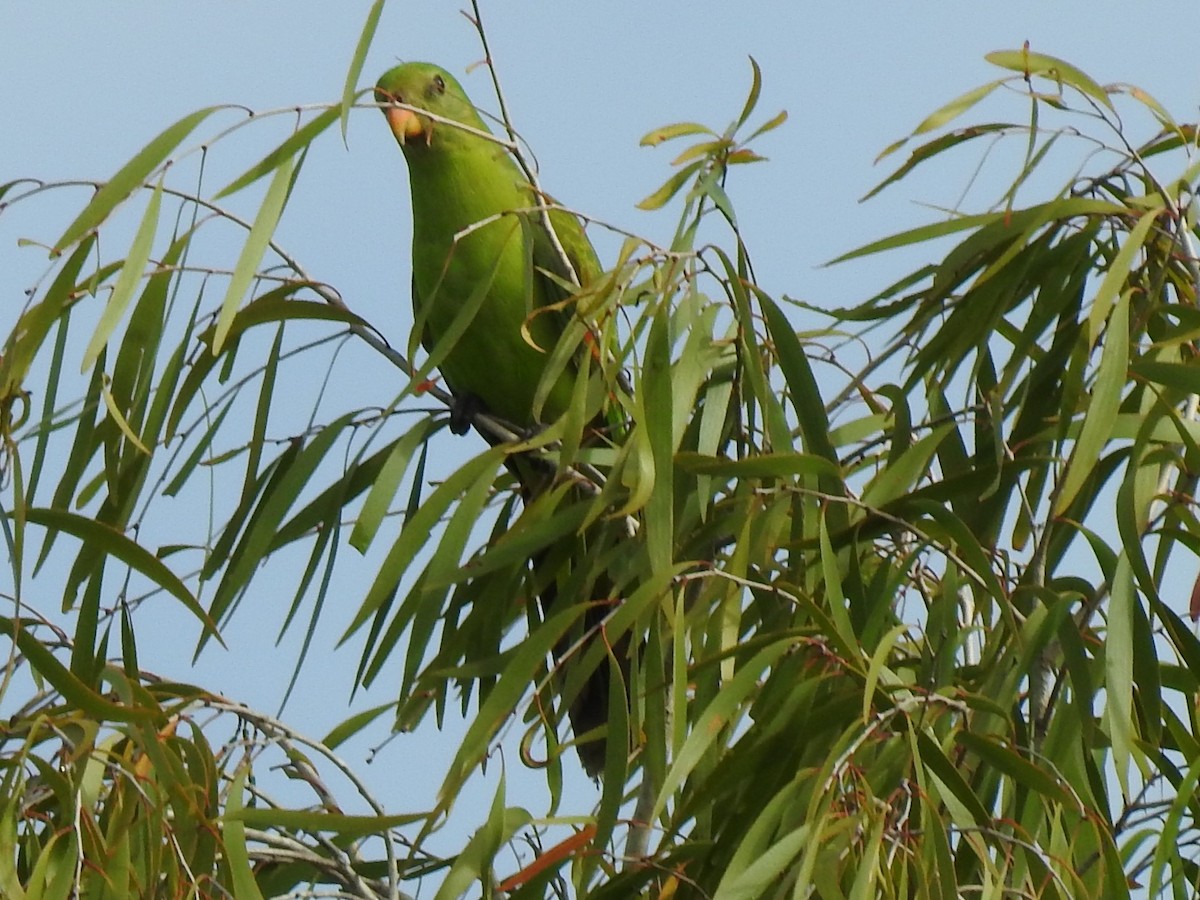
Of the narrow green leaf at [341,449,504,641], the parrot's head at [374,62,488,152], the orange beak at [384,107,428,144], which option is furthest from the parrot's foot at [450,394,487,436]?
the parrot's head at [374,62,488,152]

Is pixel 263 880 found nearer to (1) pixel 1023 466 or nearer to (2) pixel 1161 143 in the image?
(1) pixel 1023 466

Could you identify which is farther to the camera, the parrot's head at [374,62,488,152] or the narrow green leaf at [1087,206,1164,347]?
the parrot's head at [374,62,488,152]

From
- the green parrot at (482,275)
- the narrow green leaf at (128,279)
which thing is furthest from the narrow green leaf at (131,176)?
the green parrot at (482,275)

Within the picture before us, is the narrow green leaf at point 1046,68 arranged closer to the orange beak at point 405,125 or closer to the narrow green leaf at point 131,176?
the narrow green leaf at point 131,176

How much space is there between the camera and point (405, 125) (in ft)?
8.82

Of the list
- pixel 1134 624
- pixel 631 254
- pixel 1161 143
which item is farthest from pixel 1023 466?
pixel 631 254

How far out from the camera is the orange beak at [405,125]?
2678 millimetres

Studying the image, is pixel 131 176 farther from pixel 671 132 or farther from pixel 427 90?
pixel 427 90

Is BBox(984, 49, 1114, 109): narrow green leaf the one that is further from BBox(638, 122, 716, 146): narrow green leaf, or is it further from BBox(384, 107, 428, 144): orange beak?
BBox(384, 107, 428, 144): orange beak

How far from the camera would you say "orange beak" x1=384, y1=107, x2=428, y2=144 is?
105 inches

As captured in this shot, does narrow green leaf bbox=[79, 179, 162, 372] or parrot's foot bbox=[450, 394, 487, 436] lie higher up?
parrot's foot bbox=[450, 394, 487, 436]

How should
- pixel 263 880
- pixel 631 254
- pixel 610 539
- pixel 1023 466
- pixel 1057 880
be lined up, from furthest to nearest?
1. pixel 263 880
2. pixel 610 539
3. pixel 1023 466
4. pixel 631 254
5. pixel 1057 880

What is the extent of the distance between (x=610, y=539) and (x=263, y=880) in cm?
66

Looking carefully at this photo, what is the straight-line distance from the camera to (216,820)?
5.19 ft
